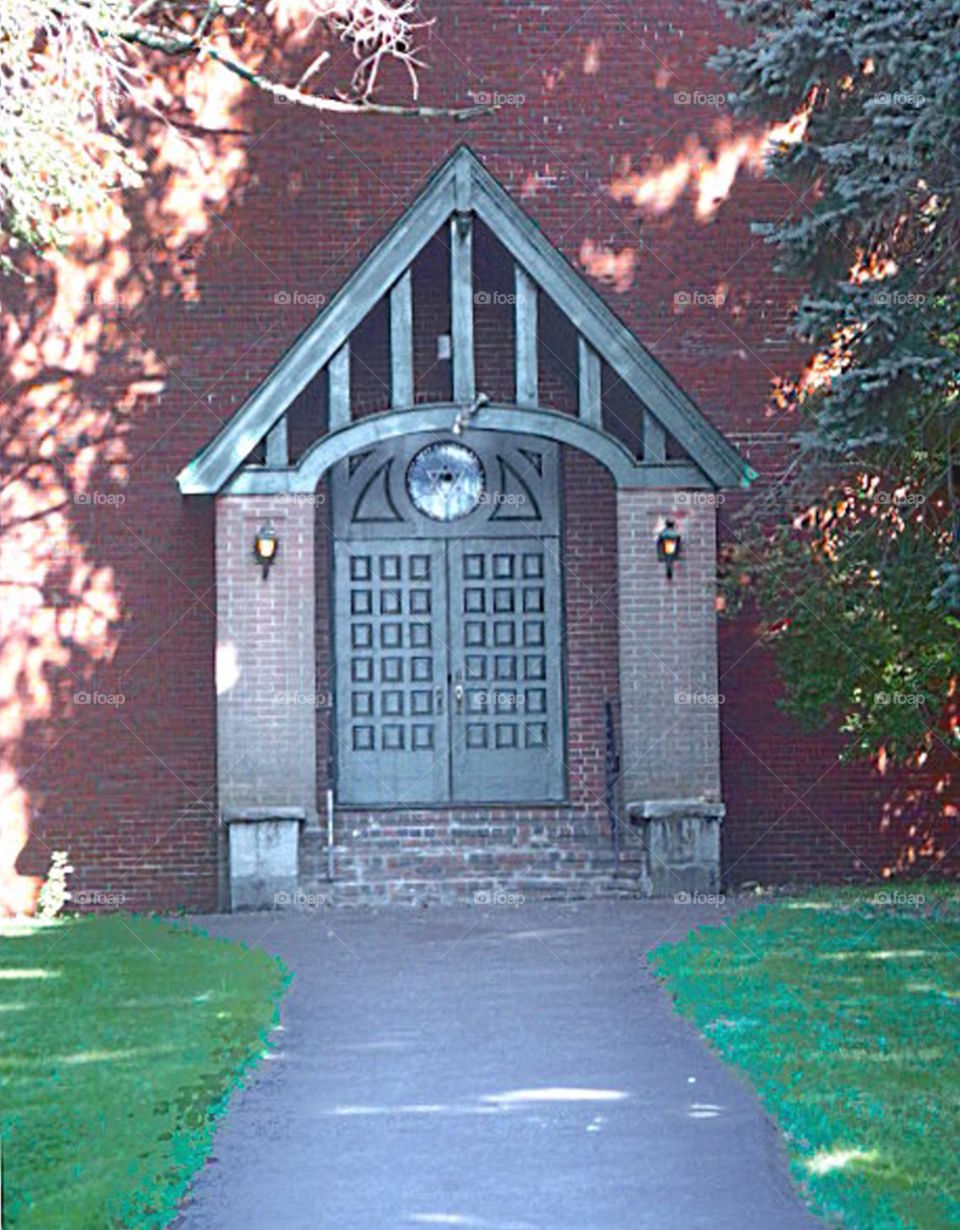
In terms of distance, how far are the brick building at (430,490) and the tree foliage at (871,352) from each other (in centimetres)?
170

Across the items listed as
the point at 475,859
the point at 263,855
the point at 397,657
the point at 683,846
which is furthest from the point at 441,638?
the point at 683,846

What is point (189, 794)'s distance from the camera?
663 inches

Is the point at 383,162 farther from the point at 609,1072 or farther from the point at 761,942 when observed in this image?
the point at 609,1072

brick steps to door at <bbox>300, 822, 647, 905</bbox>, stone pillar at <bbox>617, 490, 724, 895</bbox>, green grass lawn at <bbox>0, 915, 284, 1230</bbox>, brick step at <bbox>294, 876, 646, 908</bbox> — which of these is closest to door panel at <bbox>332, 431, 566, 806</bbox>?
brick steps to door at <bbox>300, 822, 647, 905</bbox>

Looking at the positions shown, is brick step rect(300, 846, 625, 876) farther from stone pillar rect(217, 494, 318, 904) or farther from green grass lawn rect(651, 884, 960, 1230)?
green grass lawn rect(651, 884, 960, 1230)

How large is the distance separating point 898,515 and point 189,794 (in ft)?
21.6

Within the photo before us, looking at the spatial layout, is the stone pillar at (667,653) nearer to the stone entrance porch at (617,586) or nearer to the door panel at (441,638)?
the stone entrance porch at (617,586)

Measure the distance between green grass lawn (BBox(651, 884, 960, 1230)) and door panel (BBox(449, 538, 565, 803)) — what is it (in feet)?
8.58

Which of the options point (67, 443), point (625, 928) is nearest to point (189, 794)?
point (67, 443)

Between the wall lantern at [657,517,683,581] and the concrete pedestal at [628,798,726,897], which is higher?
the wall lantern at [657,517,683,581]

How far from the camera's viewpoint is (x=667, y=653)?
51.7ft

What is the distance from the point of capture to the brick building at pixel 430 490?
55.1 feet

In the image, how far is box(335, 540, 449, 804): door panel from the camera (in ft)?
55.1

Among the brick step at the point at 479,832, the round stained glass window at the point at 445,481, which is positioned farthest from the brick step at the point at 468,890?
the round stained glass window at the point at 445,481
